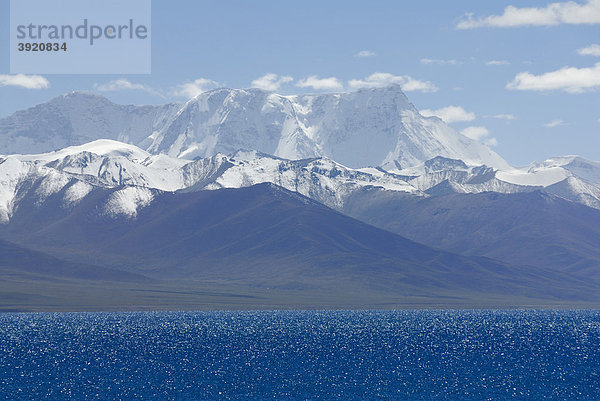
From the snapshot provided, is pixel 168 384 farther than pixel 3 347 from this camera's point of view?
No

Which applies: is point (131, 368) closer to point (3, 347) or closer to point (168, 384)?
point (168, 384)

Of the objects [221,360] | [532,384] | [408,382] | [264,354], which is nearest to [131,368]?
[221,360]

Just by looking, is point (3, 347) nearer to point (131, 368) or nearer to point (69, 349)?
point (69, 349)

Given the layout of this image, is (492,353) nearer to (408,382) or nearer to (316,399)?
(408,382)

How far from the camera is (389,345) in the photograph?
192750 millimetres

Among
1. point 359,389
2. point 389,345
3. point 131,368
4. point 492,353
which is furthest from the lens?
point 389,345

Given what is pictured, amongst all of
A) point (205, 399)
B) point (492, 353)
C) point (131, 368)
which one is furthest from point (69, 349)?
point (492, 353)

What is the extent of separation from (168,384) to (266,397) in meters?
17.2

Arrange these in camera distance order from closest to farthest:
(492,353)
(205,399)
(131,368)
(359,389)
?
(205,399) < (359,389) < (131,368) < (492,353)

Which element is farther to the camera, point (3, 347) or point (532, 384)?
point (3, 347)

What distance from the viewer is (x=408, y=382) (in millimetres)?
135625

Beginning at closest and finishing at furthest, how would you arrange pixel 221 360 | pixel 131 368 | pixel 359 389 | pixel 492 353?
1. pixel 359 389
2. pixel 131 368
3. pixel 221 360
4. pixel 492 353

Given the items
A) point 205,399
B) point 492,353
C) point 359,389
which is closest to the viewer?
point 205,399

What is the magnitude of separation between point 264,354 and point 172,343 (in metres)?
31.0
